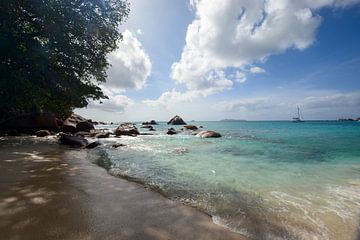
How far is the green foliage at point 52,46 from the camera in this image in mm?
11664

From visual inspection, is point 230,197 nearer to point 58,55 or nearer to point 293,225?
point 293,225

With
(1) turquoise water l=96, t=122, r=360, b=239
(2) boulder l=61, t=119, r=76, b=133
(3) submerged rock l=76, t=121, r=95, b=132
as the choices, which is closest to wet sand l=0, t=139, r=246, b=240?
(1) turquoise water l=96, t=122, r=360, b=239

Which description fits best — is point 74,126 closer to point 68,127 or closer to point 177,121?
point 68,127

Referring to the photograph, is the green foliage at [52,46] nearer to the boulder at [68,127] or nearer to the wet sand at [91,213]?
the wet sand at [91,213]

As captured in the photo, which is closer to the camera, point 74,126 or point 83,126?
point 74,126

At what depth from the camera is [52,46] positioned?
13.5m

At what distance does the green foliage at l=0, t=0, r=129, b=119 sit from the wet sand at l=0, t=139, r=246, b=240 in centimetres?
746

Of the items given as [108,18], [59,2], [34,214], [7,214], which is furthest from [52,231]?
[108,18]

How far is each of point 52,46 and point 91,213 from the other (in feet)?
42.7

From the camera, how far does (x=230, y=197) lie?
586 centimetres

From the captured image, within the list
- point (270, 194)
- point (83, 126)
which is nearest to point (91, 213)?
point (270, 194)

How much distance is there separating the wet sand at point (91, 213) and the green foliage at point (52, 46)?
24.5ft

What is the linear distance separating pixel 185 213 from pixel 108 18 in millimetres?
14926

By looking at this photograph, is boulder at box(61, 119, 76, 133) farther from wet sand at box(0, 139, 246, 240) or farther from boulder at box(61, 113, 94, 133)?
wet sand at box(0, 139, 246, 240)
